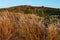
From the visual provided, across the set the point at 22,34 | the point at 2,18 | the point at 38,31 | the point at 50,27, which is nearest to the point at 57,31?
the point at 50,27

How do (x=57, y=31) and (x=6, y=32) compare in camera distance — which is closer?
(x=6, y=32)

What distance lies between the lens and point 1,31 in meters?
6.77

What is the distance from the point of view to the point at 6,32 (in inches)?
266

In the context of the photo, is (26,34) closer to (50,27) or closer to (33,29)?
(33,29)

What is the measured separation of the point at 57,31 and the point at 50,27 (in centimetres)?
26

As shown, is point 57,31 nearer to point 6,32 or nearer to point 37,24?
point 37,24

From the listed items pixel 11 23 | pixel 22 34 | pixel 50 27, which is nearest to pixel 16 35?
pixel 22 34

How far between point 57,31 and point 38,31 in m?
0.79

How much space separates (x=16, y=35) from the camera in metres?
6.68

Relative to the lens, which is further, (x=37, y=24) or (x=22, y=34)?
(x=37, y=24)

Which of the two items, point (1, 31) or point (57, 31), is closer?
point (1, 31)

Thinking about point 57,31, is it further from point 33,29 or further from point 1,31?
point 1,31

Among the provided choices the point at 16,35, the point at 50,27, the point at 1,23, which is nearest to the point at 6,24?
the point at 1,23

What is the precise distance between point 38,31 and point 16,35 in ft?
2.52
